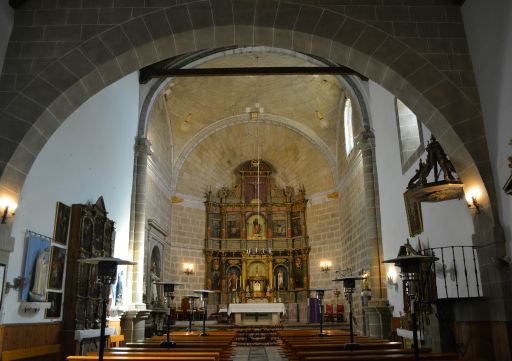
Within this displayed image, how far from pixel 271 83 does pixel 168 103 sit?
420 centimetres

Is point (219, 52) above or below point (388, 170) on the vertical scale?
above

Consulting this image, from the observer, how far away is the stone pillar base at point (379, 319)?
12820 mm

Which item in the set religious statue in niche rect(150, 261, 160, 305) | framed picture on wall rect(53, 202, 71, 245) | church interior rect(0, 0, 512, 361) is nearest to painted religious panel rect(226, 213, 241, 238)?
church interior rect(0, 0, 512, 361)

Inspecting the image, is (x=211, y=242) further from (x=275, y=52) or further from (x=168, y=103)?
(x=275, y=52)

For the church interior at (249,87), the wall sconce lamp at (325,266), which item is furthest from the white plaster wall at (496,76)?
the wall sconce lamp at (325,266)

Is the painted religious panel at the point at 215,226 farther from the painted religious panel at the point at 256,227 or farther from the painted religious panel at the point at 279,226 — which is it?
the painted religious panel at the point at 279,226

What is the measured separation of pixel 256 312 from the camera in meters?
17.7

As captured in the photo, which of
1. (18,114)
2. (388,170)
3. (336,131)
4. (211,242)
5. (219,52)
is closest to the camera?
(18,114)

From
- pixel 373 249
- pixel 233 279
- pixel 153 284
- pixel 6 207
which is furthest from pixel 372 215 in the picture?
pixel 6 207

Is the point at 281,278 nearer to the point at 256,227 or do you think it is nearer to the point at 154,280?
the point at 256,227

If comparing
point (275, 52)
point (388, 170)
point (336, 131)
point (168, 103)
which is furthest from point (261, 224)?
point (388, 170)

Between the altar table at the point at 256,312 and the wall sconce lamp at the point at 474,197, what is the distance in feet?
38.6

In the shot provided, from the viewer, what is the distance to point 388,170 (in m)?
13.0

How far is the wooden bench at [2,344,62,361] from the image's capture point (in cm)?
733
